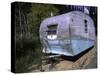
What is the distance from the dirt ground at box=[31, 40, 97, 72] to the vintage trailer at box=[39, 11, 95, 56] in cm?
7

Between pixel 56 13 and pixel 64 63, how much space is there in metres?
0.51

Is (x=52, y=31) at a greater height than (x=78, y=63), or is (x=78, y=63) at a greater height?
(x=52, y=31)

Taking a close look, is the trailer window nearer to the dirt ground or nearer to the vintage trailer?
the vintage trailer

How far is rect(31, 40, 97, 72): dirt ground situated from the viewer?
2318mm

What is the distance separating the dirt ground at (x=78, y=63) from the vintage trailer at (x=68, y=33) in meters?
0.07

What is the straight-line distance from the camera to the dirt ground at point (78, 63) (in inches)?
91.3

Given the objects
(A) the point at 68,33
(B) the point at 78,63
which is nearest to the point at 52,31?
(A) the point at 68,33

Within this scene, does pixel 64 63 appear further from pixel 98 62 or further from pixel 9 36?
pixel 9 36

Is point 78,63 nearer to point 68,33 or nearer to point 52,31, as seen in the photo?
point 68,33

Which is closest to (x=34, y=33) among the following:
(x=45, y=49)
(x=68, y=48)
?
(x=45, y=49)

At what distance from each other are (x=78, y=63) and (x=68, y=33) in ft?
1.10

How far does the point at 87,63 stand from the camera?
2.49 meters

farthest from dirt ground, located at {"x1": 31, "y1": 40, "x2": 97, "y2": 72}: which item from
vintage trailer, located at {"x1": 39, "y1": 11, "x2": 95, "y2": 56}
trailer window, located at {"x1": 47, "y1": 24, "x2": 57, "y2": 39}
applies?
trailer window, located at {"x1": 47, "y1": 24, "x2": 57, "y2": 39}

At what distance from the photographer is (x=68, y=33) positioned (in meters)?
2.38
